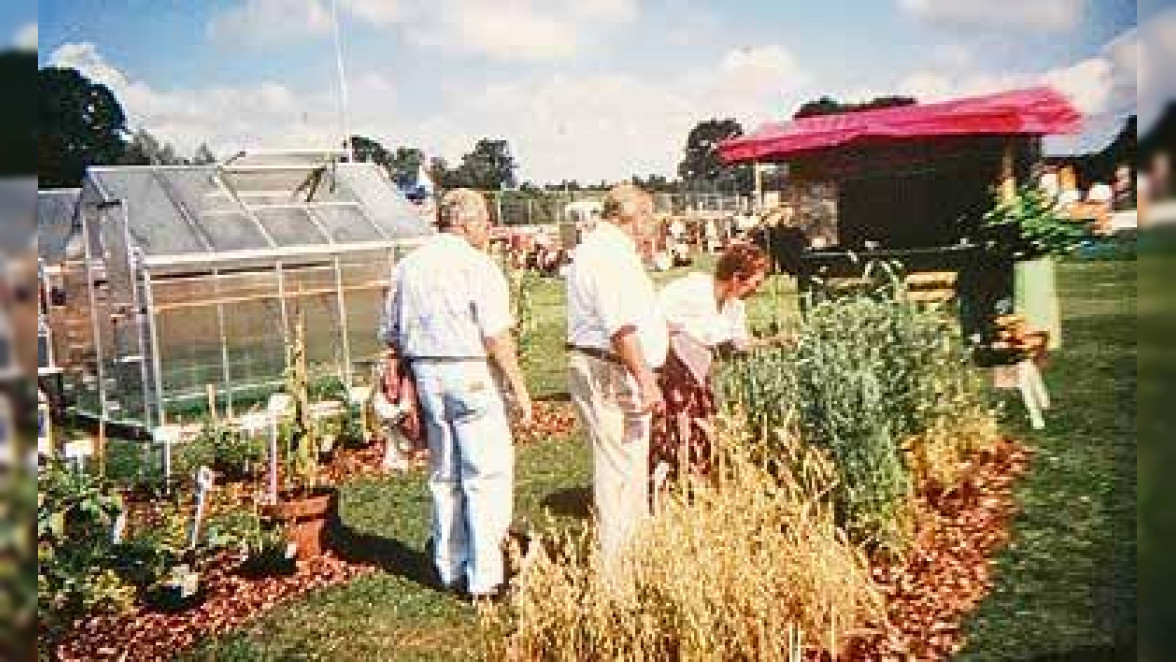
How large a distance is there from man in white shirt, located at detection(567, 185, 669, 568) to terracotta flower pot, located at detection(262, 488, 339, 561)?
922mm

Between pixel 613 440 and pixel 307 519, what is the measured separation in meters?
1.03

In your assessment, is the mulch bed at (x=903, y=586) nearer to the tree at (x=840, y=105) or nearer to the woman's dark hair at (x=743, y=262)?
the woman's dark hair at (x=743, y=262)

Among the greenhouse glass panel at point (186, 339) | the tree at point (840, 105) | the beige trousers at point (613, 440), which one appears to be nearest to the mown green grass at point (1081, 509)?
the tree at point (840, 105)

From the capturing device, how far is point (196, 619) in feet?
8.53

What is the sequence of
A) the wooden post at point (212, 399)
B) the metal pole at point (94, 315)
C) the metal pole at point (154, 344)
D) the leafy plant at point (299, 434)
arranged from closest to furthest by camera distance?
the leafy plant at point (299, 434)
the wooden post at point (212, 399)
the metal pole at point (154, 344)
the metal pole at point (94, 315)

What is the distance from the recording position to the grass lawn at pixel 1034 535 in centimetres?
210

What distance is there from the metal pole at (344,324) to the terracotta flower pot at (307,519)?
0.40 metres

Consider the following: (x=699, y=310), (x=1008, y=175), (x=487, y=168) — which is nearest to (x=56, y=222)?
(x=487, y=168)

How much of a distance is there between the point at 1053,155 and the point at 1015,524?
3.21 feet

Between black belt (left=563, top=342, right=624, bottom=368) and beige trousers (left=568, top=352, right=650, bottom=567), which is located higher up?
black belt (left=563, top=342, right=624, bottom=368)

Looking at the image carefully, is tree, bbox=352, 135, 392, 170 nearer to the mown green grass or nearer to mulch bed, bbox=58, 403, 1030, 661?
mulch bed, bbox=58, 403, 1030, 661

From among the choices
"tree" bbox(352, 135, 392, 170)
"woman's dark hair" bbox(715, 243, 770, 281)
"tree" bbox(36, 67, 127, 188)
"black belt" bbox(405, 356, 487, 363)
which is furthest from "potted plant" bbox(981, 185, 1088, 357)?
"tree" bbox(36, 67, 127, 188)

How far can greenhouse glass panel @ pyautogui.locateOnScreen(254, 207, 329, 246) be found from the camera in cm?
323

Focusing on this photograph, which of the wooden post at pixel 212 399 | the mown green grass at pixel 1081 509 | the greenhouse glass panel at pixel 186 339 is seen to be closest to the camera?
the mown green grass at pixel 1081 509
